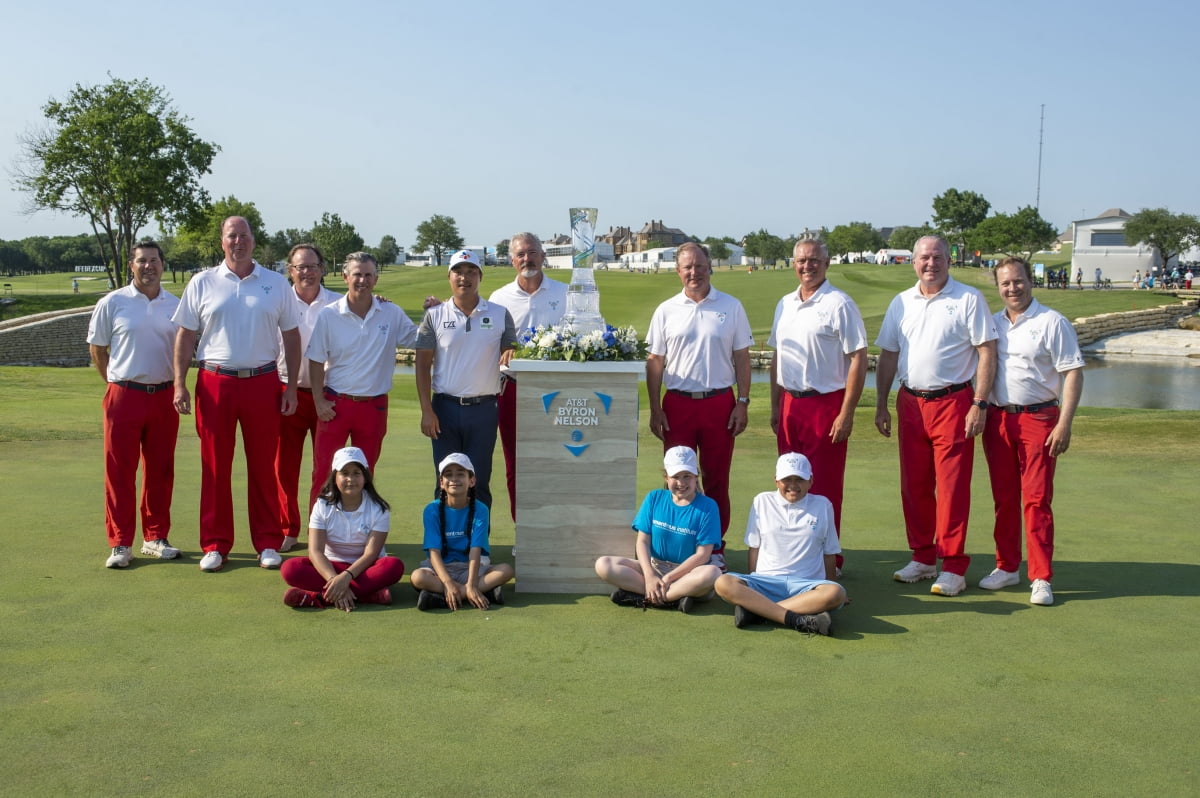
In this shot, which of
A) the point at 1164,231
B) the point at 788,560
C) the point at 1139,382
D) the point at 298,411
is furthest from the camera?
the point at 1164,231

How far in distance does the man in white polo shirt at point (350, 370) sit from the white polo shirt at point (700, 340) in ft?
5.54

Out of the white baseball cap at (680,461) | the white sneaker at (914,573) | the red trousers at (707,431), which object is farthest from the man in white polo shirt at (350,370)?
the white sneaker at (914,573)

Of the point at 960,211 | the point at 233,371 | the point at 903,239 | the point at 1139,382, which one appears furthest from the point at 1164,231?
the point at 233,371

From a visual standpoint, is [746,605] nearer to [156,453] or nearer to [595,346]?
[595,346]

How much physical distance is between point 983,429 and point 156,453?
541 cm

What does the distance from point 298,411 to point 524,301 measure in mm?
1886

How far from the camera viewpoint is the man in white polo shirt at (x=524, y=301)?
705 cm

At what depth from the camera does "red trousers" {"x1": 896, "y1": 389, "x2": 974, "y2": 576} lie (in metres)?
6.36

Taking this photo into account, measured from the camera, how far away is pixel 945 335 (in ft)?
21.0

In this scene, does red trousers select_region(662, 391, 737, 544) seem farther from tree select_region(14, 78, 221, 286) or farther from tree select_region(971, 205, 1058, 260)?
tree select_region(971, 205, 1058, 260)

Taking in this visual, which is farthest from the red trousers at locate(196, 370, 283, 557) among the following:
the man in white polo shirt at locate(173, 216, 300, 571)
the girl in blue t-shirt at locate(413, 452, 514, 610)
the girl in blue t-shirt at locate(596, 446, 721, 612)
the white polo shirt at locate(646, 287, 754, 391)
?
the white polo shirt at locate(646, 287, 754, 391)

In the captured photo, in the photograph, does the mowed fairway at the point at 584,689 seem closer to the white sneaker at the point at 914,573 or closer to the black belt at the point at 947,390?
the white sneaker at the point at 914,573

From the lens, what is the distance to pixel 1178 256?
78.2 meters

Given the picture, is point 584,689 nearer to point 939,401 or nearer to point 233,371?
point 939,401
